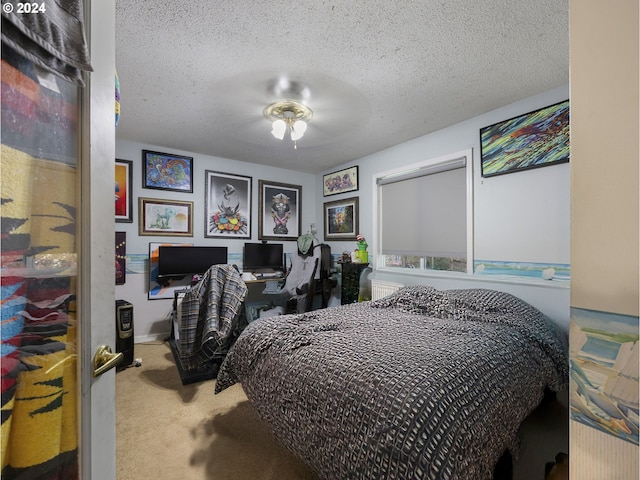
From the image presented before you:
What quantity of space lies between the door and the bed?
2.61 feet

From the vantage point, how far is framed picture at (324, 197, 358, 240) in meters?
4.14

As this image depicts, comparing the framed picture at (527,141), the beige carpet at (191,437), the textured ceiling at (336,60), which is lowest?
the beige carpet at (191,437)

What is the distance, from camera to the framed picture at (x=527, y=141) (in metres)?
2.18

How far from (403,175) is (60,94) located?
10.8 ft

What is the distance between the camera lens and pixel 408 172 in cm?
340

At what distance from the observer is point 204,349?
2.42m

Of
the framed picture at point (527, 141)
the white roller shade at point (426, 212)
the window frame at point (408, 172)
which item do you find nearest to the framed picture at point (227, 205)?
the window frame at point (408, 172)

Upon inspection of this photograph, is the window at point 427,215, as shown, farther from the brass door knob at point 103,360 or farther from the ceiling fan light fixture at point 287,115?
the brass door knob at point 103,360

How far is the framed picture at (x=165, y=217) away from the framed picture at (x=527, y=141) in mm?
3637

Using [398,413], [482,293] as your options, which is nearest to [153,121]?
[398,413]

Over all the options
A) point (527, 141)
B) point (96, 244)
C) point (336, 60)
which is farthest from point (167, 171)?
point (527, 141)

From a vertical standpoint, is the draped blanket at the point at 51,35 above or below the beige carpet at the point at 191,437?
above

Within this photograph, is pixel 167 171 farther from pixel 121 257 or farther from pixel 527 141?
pixel 527 141

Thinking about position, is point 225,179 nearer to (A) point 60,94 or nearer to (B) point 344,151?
(B) point 344,151
